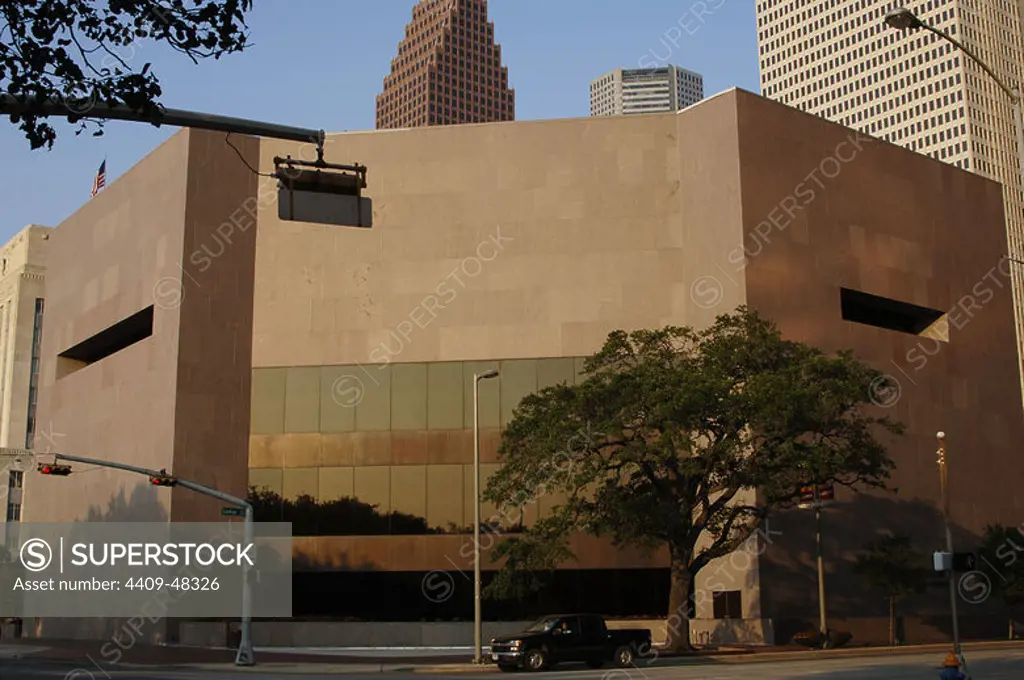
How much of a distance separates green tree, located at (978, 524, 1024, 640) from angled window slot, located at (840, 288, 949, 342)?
35.6 ft

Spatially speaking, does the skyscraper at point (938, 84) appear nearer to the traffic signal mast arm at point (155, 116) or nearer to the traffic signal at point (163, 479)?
the traffic signal at point (163, 479)

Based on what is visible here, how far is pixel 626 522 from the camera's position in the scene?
40.0m

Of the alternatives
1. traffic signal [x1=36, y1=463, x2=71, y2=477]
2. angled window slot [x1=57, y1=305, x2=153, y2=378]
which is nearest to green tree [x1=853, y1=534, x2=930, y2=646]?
traffic signal [x1=36, y1=463, x2=71, y2=477]

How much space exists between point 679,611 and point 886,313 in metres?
26.1

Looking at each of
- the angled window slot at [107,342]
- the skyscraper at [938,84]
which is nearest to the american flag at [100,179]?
the angled window slot at [107,342]

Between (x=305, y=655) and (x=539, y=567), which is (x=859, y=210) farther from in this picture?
(x=305, y=655)

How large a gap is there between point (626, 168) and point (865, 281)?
13231 millimetres

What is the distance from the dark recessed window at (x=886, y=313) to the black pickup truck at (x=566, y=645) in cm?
2659

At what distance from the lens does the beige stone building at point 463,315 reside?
5194 cm

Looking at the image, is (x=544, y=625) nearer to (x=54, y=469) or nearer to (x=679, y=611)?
(x=679, y=611)

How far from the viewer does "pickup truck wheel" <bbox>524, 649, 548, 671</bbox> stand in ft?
112

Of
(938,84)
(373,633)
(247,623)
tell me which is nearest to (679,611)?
(247,623)

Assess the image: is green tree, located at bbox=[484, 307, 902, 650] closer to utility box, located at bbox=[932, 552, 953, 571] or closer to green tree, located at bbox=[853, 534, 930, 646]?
utility box, located at bbox=[932, 552, 953, 571]

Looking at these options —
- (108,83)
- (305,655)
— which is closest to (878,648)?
(305,655)
